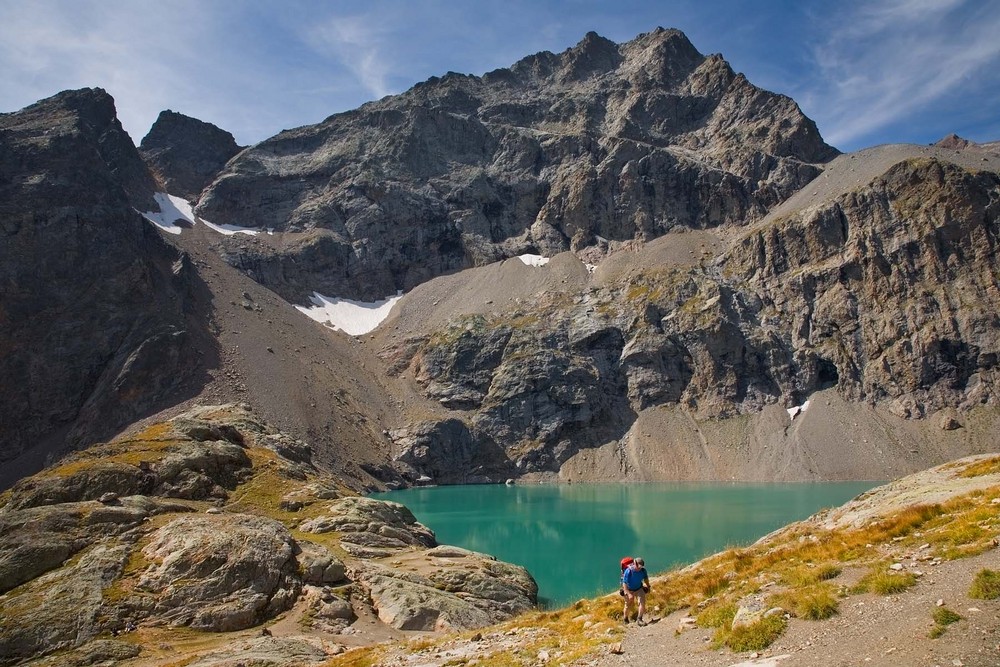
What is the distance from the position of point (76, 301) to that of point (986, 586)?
12048cm

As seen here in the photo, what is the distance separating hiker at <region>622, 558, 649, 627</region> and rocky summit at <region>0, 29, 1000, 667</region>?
13444 millimetres

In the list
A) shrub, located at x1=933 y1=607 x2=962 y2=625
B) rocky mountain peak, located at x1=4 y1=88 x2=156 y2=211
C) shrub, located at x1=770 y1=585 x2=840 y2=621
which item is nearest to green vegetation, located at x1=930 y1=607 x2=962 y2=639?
shrub, located at x1=933 y1=607 x2=962 y2=625

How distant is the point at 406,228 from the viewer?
161 metres

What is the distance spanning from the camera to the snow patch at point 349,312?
140m

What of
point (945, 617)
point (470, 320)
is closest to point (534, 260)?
point (470, 320)

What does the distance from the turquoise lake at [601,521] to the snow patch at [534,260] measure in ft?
205

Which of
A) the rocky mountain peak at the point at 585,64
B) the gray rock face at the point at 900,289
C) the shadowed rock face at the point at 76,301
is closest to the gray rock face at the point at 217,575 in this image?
the shadowed rock face at the point at 76,301

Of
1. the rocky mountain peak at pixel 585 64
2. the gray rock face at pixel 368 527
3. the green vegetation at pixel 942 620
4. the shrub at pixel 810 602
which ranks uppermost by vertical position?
the rocky mountain peak at pixel 585 64

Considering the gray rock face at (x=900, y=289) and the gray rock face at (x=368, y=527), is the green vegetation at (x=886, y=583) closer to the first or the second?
the gray rock face at (x=368, y=527)

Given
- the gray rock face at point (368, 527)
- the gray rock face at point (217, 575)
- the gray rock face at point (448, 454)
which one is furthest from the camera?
the gray rock face at point (448, 454)

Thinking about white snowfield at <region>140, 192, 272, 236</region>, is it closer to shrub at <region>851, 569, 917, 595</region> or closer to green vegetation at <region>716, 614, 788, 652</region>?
green vegetation at <region>716, 614, 788, 652</region>

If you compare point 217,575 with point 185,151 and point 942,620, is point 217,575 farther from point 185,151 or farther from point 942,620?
point 185,151

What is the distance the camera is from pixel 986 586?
8945 mm

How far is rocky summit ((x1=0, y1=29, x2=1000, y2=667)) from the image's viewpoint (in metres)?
38.3
